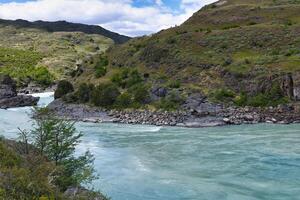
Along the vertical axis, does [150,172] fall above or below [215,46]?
below

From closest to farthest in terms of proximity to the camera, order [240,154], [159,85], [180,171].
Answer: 1. [180,171]
2. [240,154]
3. [159,85]

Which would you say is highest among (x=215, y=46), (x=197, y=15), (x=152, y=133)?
(x=197, y=15)

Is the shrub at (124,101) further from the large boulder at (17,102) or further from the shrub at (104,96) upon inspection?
the large boulder at (17,102)

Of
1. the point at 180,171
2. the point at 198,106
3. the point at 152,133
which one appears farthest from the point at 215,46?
the point at 180,171

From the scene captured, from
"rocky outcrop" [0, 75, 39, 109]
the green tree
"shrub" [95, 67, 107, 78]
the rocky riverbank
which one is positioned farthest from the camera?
"shrub" [95, 67, 107, 78]

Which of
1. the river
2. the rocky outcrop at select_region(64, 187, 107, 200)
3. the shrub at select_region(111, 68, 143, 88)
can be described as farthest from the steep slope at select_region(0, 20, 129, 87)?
the rocky outcrop at select_region(64, 187, 107, 200)

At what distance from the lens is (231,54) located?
73750mm

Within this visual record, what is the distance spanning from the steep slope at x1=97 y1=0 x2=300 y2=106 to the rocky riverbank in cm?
272

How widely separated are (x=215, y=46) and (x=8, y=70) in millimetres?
68772

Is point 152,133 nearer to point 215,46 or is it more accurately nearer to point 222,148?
point 222,148

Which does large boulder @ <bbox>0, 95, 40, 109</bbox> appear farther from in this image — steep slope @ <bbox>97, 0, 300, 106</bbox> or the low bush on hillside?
the low bush on hillside

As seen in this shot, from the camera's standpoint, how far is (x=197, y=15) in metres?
99.8

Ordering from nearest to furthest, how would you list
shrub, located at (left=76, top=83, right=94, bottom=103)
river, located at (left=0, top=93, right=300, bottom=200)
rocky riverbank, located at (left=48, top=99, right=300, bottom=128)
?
river, located at (left=0, top=93, right=300, bottom=200) → rocky riverbank, located at (left=48, top=99, right=300, bottom=128) → shrub, located at (left=76, top=83, right=94, bottom=103)

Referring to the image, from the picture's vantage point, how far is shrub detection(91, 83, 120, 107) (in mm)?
64812
